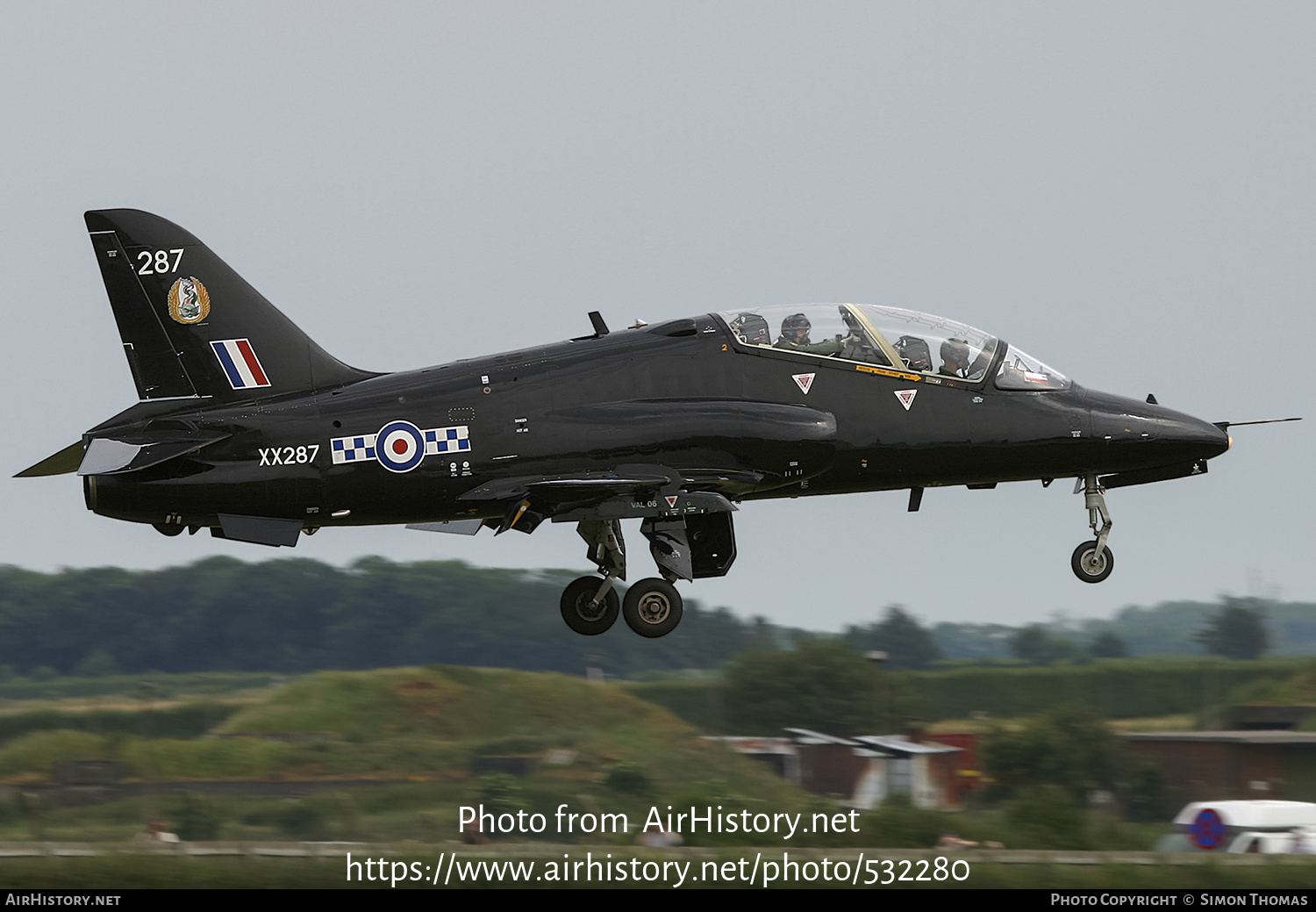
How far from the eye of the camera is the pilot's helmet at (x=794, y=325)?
831 inches

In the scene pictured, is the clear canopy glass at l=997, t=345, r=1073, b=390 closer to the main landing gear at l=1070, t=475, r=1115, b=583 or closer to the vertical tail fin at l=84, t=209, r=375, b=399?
the main landing gear at l=1070, t=475, r=1115, b=583

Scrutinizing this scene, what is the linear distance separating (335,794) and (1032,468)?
58.8 ft

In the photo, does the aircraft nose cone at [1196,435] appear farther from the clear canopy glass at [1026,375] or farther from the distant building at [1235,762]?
the distant building at [1235,762]

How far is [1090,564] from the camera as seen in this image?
23.2 metres

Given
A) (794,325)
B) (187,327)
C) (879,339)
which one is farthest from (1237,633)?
(187,327)

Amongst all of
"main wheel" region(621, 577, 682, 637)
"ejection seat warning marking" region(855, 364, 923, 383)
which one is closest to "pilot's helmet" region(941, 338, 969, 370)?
"ejection seat warning marking" region(855, 364, 923, 383)

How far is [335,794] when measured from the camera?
3203 centimetres

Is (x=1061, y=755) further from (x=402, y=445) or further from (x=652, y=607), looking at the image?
(x=402, y=445)

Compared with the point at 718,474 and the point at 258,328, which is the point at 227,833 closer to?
the point at 258,328

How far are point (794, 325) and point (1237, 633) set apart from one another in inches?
1529

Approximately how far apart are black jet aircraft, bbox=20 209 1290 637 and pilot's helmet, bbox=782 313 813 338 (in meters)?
0.04

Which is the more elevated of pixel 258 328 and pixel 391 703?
pixel 258 328

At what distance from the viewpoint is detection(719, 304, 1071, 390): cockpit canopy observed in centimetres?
2108
